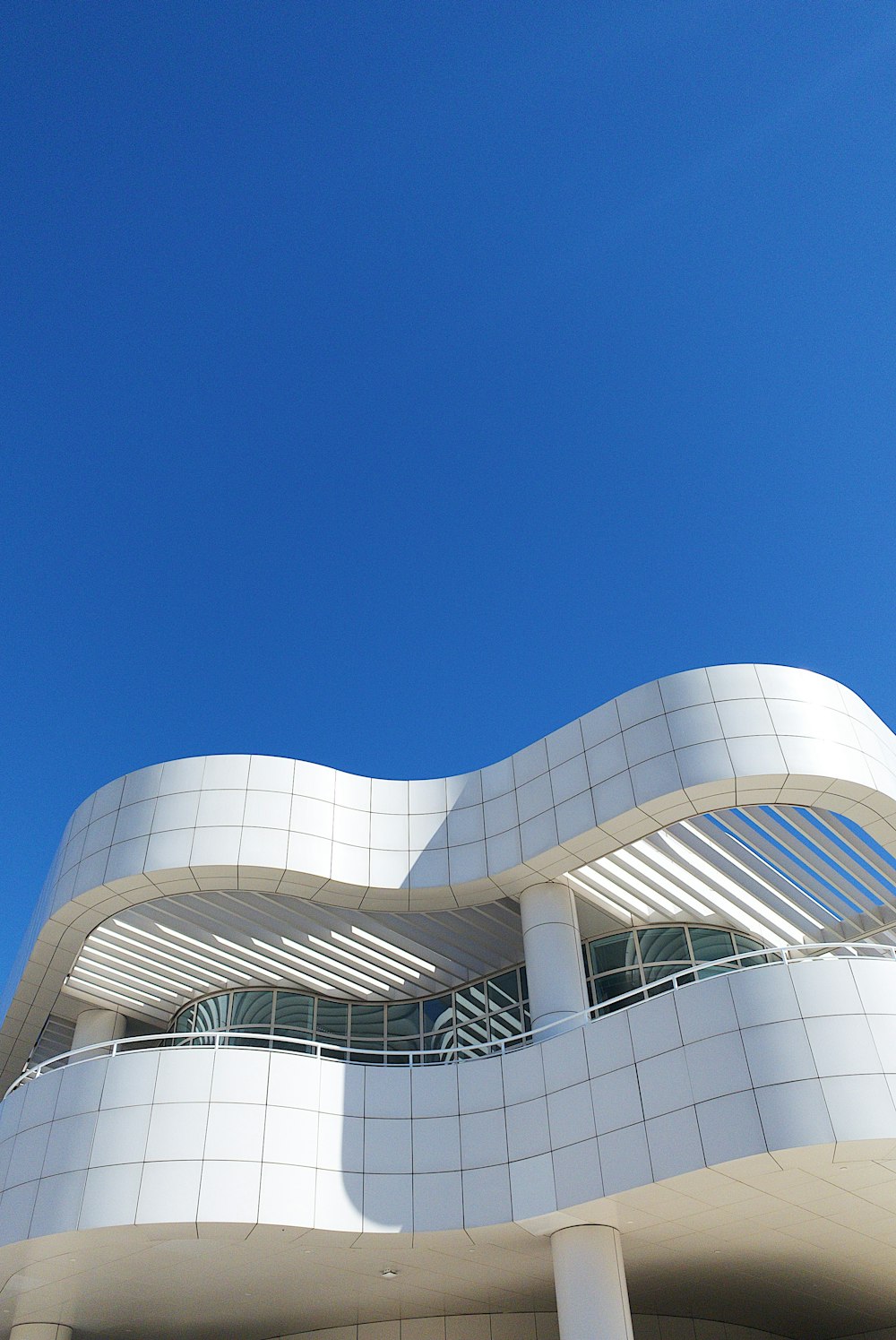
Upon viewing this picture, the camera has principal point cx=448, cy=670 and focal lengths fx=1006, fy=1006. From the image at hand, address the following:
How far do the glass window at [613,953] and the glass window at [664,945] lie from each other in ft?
0.82

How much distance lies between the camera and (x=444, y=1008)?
84.5 ft

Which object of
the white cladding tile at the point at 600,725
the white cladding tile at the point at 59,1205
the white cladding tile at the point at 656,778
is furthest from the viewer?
the white cladding tile at the point at 600,725

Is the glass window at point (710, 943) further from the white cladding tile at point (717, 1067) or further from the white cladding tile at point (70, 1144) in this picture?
the white cladding tile at point (70, 1144)

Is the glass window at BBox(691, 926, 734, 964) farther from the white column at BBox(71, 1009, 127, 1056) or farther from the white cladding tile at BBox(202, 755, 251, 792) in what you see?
the white column at BBox(71, 1009, 127, 1056)

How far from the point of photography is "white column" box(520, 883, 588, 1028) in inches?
781

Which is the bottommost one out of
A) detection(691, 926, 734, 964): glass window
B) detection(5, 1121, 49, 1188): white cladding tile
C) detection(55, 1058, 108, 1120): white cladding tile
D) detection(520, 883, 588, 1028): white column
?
detection(5, 1121, 49, 1188): white cladding tile

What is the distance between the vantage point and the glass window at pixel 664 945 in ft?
76.5

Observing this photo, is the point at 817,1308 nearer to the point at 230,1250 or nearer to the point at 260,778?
the point at 230,1250

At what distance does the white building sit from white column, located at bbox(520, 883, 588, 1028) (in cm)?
8

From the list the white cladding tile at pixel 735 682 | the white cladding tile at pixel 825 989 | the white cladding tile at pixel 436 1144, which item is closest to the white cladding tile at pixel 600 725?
the white cladding tile at pixel 735 682

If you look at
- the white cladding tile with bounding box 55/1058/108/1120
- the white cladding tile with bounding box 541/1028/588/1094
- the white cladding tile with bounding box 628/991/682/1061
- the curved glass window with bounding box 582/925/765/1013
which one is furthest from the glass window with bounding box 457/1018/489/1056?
the white cladding tile with bounding box 55/1058/108/1120

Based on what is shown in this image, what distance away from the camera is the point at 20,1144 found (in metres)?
18.2

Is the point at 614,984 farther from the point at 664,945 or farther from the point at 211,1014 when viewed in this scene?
the point at 211,1014

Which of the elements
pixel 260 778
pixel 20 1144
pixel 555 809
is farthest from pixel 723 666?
pixel 20 1144
